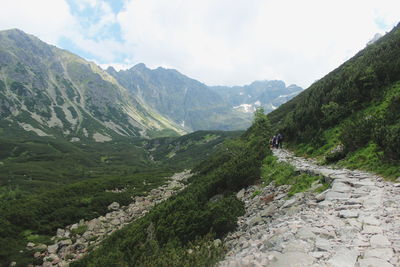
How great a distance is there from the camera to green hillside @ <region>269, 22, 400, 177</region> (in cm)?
1322

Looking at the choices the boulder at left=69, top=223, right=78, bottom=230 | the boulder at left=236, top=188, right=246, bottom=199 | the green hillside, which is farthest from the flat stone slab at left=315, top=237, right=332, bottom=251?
the boulder at left=69, top=223, right=78, bottom=230

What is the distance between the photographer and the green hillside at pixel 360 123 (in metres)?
13.2

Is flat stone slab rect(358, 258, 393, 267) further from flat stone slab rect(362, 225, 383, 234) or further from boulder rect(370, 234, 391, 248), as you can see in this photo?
flat stone slab rect(362, 225, 383, 234)

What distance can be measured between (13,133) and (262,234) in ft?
638

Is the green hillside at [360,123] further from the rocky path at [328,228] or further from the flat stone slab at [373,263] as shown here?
the flat stone slab at [373,263]

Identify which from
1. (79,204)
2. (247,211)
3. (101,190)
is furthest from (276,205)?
(101,190)

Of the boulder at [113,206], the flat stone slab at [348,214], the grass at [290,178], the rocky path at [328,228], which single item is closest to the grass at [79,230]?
the boulder at [113,206]

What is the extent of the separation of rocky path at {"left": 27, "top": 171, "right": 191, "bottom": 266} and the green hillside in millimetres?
17749

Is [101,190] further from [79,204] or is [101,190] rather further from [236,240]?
[236,240]

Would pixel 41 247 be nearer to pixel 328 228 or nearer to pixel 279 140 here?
pixel 328 228

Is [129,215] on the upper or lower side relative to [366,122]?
lower

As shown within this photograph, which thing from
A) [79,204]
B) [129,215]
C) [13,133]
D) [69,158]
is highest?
[13,133]

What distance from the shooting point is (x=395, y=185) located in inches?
389

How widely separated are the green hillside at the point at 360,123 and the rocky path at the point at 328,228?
213 centimetres
